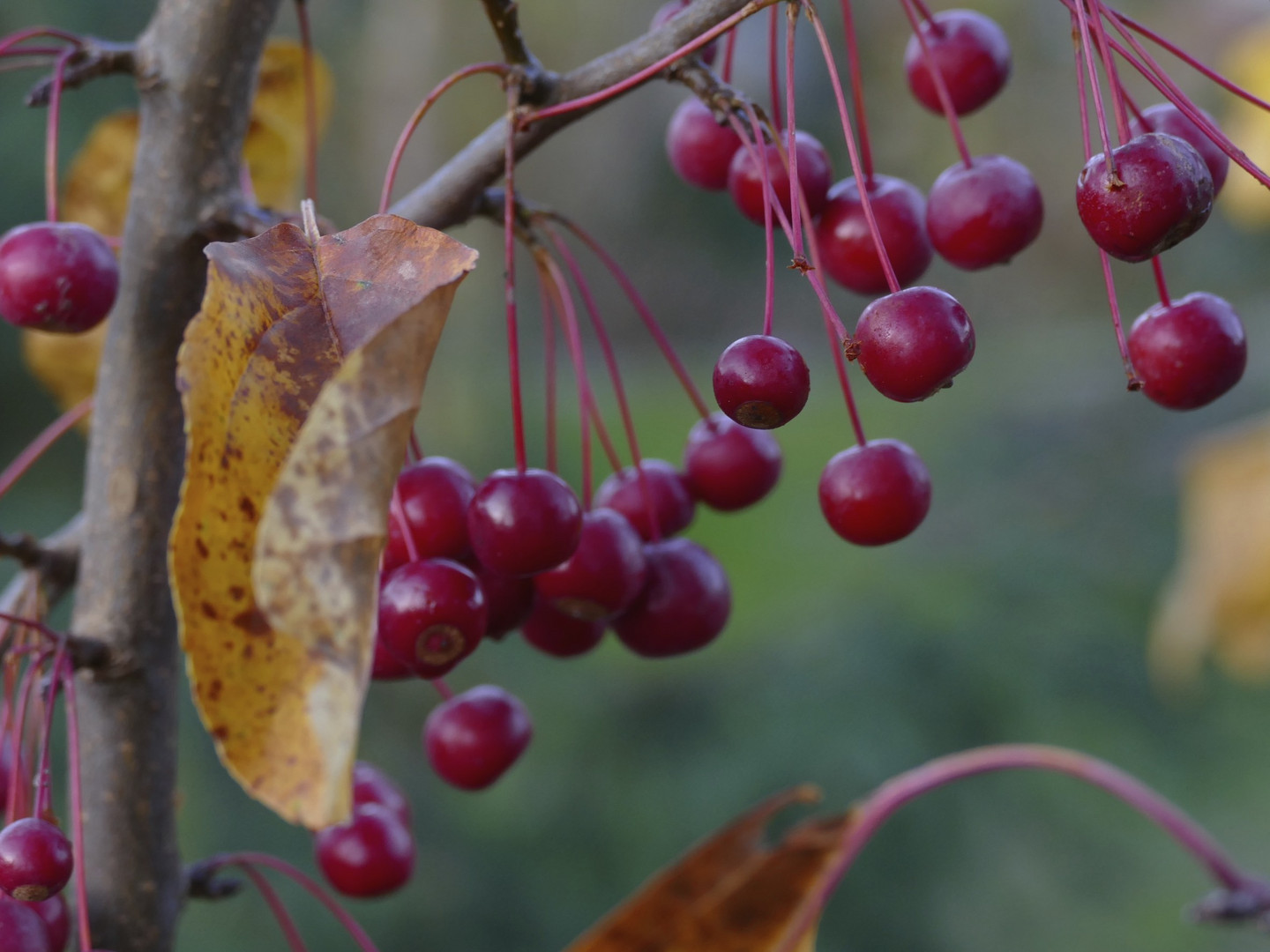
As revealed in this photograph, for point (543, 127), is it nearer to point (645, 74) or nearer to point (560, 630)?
point (645, 74)

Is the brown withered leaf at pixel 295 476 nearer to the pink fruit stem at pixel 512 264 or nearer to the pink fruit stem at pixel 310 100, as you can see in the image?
the pink fruit stem at pixel 512 264

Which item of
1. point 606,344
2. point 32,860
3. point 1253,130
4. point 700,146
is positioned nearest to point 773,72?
point 700,146

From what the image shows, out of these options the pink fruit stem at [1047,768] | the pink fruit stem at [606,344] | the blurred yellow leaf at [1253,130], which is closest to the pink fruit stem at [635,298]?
the pink fruit stem at [606,344]

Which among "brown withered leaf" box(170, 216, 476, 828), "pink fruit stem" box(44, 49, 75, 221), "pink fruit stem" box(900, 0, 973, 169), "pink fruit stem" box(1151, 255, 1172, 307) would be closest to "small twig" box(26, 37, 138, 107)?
"pink fruit stem" box(44, 49, 75, 221)

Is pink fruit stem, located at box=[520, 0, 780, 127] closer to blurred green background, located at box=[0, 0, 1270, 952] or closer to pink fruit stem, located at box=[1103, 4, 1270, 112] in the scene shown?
pink fruit stem, located at box=[1103, 4, 1270, 112]

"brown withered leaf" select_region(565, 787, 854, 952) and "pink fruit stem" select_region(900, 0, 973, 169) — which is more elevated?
"pink fruit stem" select_region(900, 0, 973, 169)

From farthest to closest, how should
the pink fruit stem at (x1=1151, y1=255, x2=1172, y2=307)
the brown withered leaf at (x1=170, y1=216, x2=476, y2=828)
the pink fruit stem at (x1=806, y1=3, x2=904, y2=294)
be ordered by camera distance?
the pink fruit stem at (x1=1151, y1=255, x2=1172, y2=307)
the pink fruit stem at (x1=806, y1=3, x2=904, y2=294)
the brown withered leaf at (x1=170, y1=216, x2=476, y2=828)
